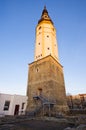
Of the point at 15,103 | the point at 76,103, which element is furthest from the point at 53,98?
the point at 76,103

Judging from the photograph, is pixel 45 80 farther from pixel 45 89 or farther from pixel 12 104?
pixel 12 104

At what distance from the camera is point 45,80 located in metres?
18.0

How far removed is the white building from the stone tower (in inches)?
46.7

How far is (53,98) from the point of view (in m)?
16.3

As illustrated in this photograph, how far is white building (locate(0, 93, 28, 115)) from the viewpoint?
604 inches

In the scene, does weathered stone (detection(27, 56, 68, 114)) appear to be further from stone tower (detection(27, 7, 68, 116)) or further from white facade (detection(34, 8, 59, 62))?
white facade (detection(34, 8, 59, 62))

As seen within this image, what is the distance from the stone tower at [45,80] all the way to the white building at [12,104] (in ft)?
3.89

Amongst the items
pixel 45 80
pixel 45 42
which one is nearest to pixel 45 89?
pixel 45 80

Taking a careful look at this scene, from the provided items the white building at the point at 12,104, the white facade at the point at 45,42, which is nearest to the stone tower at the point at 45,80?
the white facade at the point at 45,42

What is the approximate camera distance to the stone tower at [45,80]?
640 inches

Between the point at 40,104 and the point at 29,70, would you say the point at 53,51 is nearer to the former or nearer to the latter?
the point at 29,70

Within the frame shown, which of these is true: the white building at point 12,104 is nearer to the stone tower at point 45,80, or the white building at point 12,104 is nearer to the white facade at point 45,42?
the stone tower at point 45,80

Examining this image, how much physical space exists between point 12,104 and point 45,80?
6775 mm

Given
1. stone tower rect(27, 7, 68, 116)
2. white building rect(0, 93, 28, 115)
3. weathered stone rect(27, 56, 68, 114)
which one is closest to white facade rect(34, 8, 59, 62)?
stone tower rect(27, 7, 68, 116)
